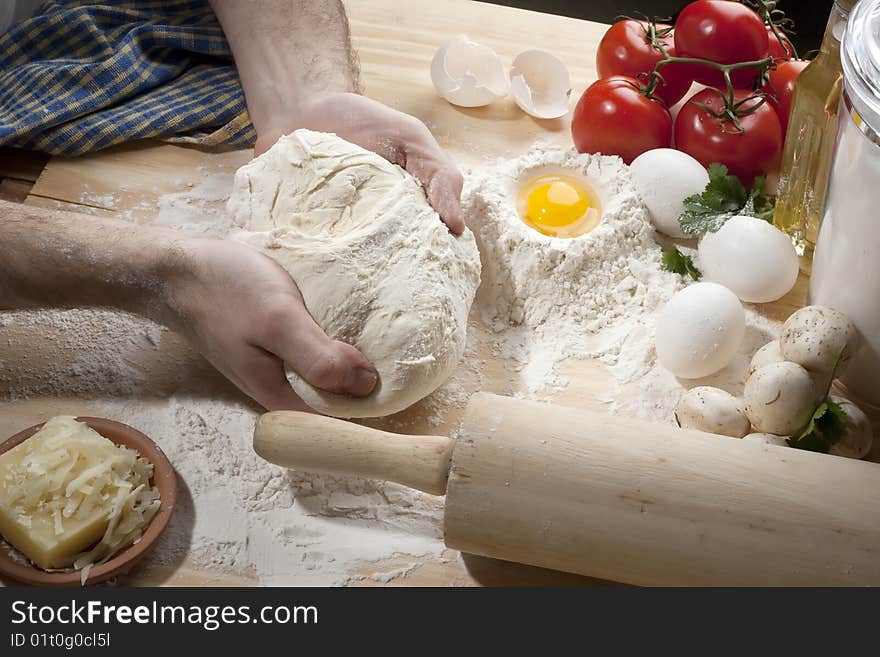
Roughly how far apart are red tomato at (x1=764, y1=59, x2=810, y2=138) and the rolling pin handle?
1185 millimetres

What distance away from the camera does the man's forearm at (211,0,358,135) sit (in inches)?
84.7

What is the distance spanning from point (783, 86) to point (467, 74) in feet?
2.35

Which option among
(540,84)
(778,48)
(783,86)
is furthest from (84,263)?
(778,48)

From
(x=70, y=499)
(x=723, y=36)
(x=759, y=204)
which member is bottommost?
(x=70, y=499)

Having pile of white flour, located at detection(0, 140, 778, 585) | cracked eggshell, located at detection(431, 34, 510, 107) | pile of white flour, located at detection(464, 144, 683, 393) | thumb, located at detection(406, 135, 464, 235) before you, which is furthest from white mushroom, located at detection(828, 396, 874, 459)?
cracked eggshell, located at detection(431, 34, 510, 107)

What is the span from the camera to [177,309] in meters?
1.65

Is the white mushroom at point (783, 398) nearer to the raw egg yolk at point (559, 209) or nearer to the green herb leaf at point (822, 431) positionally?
the green herb leaf at point (822, 431)

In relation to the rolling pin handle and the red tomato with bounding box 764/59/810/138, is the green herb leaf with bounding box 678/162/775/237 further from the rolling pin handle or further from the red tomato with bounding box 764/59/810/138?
the rolling pin handle

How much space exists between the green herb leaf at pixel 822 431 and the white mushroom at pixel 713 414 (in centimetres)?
9

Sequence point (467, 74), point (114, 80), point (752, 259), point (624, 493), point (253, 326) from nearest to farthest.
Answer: point (624, 493), point (253, 326), point (752, 259), point (114, 80), point (467, 74)

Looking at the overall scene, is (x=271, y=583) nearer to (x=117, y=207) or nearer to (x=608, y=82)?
(x=117, y=207)

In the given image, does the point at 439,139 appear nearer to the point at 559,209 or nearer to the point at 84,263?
the point at 559,209

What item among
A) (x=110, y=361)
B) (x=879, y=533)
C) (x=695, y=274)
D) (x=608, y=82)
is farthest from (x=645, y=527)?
(x=608, y=82)

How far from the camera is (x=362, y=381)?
152 centimetres
